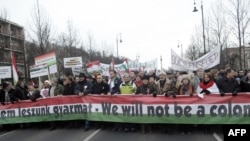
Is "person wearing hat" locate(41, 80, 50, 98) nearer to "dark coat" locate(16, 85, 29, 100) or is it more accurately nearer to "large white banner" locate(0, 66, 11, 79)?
"dark coat" locate(16, 85, 29, 100)

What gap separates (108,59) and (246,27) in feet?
132

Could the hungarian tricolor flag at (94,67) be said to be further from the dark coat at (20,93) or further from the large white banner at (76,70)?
the dark coat at (20,93)

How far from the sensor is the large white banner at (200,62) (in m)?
12.0

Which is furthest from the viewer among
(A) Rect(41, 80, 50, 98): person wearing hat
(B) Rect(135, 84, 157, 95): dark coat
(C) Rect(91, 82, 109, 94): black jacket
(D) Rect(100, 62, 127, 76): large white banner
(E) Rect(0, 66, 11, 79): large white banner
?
(D) Rect(100, 62, 127, 76): large white banner

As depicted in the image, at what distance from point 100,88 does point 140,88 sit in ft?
4.71

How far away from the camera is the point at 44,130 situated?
11375 millimetres

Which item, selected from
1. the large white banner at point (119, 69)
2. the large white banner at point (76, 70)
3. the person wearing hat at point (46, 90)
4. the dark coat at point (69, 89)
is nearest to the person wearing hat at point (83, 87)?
the dark coat at point (69, 89)

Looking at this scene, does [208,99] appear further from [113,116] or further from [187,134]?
[113,116]

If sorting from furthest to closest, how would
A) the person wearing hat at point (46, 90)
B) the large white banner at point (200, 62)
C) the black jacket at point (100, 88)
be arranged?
the person wearing hat at point (46, 90) < the large white banner at point (200, 62) < the black jacket at point (100, 88)

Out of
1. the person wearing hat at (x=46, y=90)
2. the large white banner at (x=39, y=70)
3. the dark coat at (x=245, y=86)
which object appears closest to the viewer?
the dark coat at (x=245, y=86)

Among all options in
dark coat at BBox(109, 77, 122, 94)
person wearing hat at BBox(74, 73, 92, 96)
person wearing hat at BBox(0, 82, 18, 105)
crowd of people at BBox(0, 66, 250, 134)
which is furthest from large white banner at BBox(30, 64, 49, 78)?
dark coat at BBox(109, 77, 122, 94)

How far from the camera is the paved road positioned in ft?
29.4

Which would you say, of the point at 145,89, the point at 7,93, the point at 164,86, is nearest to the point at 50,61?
the point at 7,93

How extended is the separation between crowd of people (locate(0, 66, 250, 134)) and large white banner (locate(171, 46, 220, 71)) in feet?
2.48
